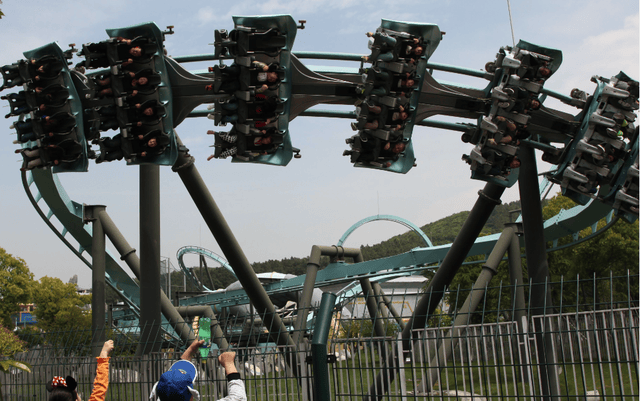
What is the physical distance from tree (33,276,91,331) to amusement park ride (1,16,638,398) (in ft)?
92.8

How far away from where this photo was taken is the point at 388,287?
69.0 m

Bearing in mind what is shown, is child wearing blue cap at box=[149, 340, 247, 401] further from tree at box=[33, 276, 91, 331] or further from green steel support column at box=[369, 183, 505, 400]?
tree at box=[33, 276, 91, 331]

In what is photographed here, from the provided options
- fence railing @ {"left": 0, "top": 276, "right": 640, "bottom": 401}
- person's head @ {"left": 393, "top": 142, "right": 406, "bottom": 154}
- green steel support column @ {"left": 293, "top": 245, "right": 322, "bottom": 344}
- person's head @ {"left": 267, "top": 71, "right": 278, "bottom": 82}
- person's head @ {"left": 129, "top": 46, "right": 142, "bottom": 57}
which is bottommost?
fence railing @ {"left": 0, "top": 276, "right": 640, "bottom": 401}

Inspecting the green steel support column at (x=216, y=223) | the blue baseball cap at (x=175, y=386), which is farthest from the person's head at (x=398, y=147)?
the blue baseball cap at (x=175, y=386)

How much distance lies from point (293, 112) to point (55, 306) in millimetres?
31064

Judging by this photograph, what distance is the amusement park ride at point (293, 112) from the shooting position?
7.87 meters

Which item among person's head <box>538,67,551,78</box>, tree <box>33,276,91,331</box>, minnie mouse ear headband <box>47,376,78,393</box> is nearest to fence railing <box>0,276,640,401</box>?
minnie mouse ear headband <box>47,376,78,393</box>

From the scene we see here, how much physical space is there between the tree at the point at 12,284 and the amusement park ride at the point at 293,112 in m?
23.1

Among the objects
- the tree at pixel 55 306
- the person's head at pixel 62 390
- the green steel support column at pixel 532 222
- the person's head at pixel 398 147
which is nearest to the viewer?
the person's head at pixel 62 390

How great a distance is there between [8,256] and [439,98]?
26.8 m

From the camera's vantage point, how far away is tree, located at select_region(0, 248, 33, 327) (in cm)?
2919

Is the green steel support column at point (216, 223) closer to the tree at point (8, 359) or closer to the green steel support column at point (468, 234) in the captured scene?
the green steel support column at point (468, 234)

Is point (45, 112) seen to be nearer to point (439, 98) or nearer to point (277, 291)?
point (439, 98)

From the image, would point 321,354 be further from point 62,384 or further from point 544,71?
point 544,71
